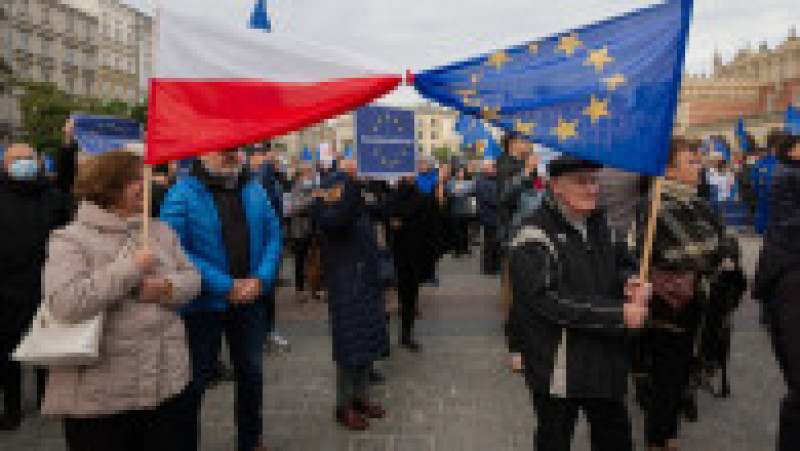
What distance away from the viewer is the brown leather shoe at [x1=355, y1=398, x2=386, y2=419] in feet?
15.6

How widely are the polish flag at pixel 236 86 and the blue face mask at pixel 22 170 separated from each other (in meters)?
2.21

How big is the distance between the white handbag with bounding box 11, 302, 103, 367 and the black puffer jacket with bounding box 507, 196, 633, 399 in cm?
173

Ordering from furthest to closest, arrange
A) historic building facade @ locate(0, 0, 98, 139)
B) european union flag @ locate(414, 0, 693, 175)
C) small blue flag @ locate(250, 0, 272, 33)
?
1. historic building facade @ locate(0, 0, 98, 139)
2. small blue flag @ locate(250, 0, 272, 33)
3. european union flag @ locate(414, 0, 693, 175)

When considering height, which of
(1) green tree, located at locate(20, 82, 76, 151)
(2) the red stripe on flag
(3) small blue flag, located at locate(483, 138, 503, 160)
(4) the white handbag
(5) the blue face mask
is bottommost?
(4) the white handbag

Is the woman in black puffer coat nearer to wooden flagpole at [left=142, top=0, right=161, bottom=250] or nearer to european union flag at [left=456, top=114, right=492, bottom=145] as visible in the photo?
wooden flagpole at [left=142, top=0, right=161, bottom=250]

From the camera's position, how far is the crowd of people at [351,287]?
2.67 metres

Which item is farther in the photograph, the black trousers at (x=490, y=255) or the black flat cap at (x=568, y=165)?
the black trousers at (x=490, y=255)

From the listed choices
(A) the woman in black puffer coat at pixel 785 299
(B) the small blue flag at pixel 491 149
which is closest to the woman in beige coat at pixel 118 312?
(A) the woman in black puffer coat at pixel 785 299

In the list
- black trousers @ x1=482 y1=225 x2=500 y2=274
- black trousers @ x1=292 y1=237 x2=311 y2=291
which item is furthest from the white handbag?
black trousers @ x1=482 y1=225 x2=500 y2=274

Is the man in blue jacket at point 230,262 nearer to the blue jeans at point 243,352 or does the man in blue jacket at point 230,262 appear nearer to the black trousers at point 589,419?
the blue jeans at point 243,352

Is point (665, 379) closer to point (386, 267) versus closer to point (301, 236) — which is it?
point (386, 267)

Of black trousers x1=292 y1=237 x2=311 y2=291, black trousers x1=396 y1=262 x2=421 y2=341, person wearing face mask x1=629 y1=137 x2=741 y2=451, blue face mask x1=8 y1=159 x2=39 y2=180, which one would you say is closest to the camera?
person wearing face mask x1=629 y1=137 x2=741 y2=451

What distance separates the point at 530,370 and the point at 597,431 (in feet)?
1.42

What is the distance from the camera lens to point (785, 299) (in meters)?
2.74
